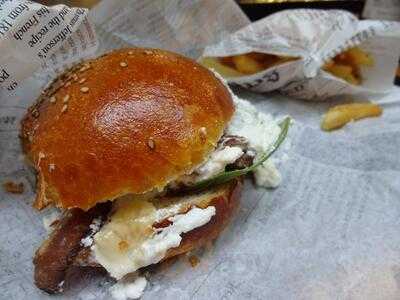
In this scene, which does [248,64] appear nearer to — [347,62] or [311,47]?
[311,47]

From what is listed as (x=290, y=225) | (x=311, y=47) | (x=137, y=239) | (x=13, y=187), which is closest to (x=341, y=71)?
(x=311, y=47)

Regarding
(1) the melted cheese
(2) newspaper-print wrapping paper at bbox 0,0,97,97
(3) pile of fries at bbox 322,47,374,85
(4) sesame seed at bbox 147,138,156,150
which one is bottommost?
(3) pile of fries at bbox 322,47,374,85

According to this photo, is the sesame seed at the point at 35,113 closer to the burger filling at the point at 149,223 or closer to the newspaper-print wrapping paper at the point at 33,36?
the newspaper-print wrapping paper at the point at 33,36

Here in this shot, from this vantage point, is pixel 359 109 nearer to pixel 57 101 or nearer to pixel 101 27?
pixel 101 27

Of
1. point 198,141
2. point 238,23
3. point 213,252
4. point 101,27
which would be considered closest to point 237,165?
point 198,141

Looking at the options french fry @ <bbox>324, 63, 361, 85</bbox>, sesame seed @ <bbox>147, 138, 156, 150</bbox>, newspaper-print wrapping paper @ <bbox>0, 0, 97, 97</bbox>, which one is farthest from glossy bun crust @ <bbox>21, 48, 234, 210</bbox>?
french fry @ <bbox>324, 63, 361, 85</bbox>

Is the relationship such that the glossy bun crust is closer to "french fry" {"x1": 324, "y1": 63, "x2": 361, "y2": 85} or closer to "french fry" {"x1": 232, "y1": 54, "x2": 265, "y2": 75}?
"french fry" {"x1": 232, "y1": 54, "x2": 265, "y2": 75}
